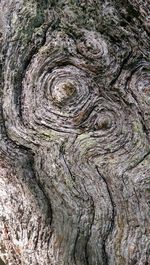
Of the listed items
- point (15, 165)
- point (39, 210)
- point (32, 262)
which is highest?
point (15, 165)

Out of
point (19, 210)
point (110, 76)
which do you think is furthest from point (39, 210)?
point (110, 76)

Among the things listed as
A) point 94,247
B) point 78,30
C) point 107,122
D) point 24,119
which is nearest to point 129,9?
point 78,30

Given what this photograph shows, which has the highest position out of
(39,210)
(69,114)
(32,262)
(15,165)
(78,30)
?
(78,30)

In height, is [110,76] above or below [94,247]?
above

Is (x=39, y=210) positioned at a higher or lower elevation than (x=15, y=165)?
lower

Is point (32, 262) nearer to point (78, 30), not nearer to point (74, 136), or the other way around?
point (74, 136)

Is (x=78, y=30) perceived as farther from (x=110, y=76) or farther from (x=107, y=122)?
(x=107, y=122)
